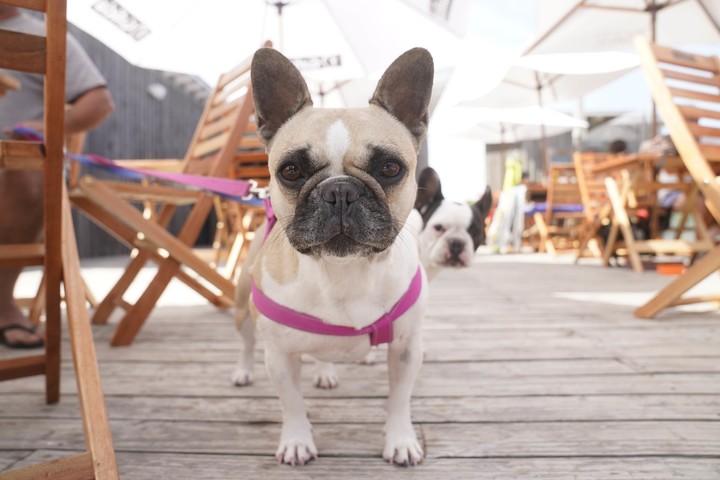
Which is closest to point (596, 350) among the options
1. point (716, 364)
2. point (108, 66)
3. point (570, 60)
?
point (716, 364)

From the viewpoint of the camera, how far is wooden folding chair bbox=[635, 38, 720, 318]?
2352 millimetres

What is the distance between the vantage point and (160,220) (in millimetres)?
2926

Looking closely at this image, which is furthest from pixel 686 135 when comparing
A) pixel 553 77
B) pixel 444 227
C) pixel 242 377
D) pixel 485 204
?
pixel 553 77

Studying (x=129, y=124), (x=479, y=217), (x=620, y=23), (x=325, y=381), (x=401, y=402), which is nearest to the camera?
(x=401, y=402)

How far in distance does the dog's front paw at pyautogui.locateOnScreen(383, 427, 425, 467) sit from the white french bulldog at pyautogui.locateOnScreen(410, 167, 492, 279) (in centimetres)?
112

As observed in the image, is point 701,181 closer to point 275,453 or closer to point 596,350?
point 596,350

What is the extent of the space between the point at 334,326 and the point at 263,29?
3905 millimetres

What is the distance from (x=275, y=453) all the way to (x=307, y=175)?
0.73 m

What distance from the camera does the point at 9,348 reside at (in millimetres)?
2131

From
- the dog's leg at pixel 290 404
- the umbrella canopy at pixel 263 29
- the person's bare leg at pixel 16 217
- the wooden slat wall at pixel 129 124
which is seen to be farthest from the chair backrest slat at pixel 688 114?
the wooden slat wall at pixel 129 124

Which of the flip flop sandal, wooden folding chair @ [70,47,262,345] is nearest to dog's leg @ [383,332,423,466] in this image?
wooden folding chair @ [70,47,262,345]

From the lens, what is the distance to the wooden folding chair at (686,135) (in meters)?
2.35

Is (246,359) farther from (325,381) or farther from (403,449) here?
(403,449)

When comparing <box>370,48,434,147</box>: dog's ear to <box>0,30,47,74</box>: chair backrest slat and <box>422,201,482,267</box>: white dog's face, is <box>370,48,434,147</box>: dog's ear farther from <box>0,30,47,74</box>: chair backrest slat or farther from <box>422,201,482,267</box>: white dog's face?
<box>422,201,482,267</box>: white dog's face
